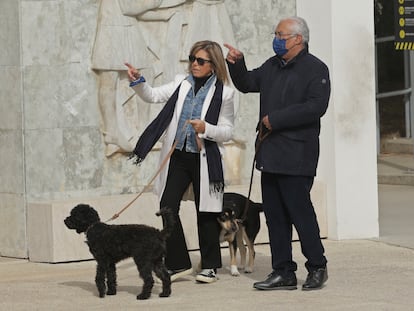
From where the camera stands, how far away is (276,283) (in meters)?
10.4

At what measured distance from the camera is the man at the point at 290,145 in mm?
10211

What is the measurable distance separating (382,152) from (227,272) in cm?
1108

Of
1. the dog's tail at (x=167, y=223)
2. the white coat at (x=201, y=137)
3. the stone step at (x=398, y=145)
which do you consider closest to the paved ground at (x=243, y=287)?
the dog's tail at (x=167, y=223)

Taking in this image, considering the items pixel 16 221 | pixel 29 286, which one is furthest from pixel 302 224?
pixel 16 221

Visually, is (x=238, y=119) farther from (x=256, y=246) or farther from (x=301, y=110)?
(x=301, y=110)

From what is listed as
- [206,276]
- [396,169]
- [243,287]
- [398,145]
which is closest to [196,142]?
[206,276]

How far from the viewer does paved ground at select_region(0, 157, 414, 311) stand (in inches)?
388

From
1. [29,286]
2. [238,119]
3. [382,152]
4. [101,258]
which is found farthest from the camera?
[382,152]

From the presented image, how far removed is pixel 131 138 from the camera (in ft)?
41.9

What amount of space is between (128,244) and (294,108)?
1.53 meters

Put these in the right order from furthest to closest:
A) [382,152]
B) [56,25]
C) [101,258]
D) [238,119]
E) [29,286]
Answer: [382,152] → [238,119] → [56,25] → [29,286] → [101,258]

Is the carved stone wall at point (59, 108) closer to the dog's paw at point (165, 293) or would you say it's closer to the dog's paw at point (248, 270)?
the dog's paw at point (248, 270)

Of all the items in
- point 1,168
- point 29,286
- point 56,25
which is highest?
point 56,25

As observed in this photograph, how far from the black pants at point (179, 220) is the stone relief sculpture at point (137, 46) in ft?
6.43
